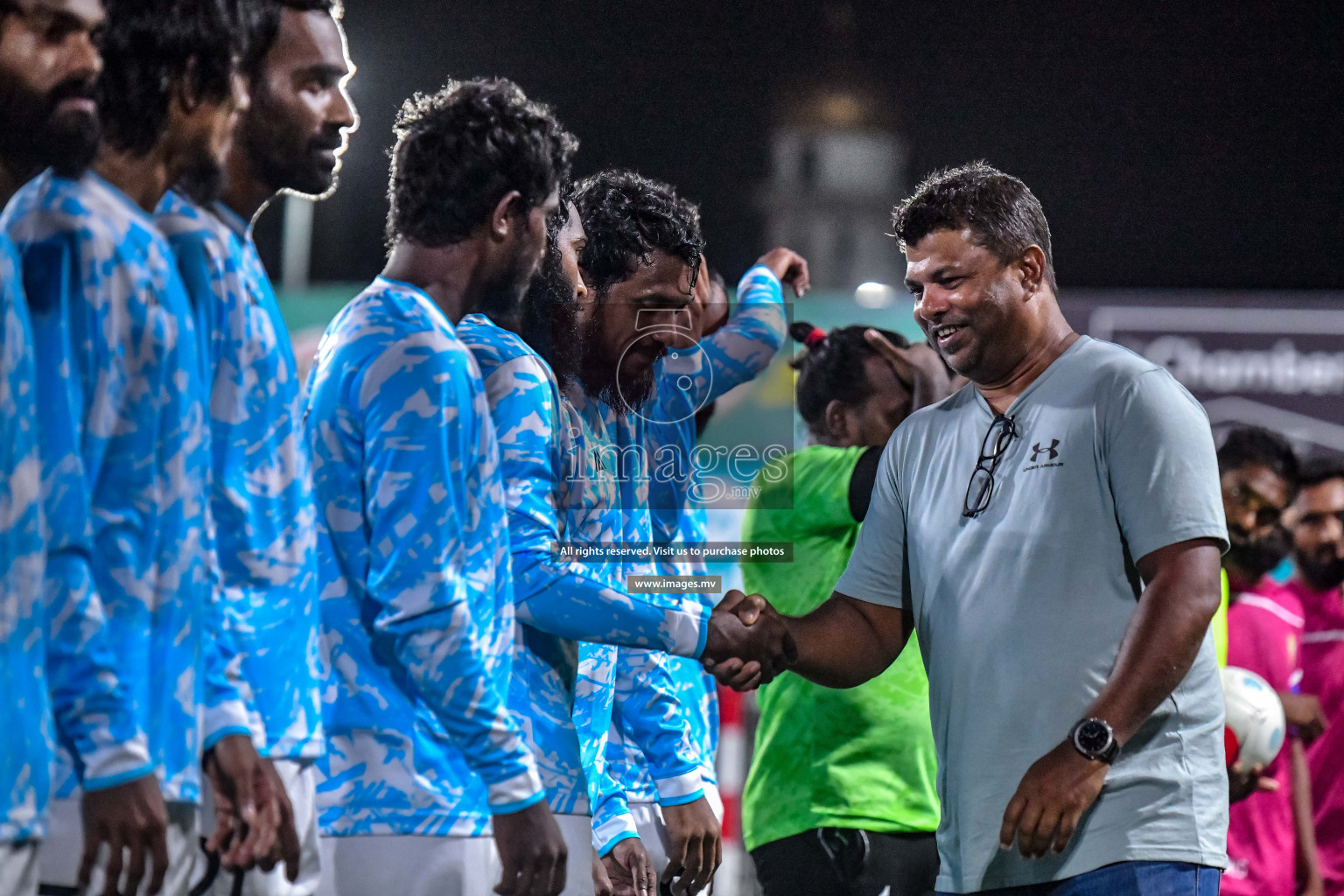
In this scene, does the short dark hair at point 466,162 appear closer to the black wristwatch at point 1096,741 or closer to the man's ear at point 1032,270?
the man's ear at point 1032,270

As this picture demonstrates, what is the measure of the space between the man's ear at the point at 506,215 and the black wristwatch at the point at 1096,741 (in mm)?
1025

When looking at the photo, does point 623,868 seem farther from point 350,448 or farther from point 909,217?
point 909,217

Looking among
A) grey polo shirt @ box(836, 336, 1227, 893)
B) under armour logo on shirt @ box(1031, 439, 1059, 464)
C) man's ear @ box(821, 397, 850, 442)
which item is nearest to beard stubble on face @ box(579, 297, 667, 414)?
grey polo shirt @ box(836, 336, 1227, 893)

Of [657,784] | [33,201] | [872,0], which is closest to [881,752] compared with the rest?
[657,784]

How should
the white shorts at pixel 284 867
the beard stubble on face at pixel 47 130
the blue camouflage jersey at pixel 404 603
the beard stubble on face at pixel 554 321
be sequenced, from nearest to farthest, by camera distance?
the beard stubble on face at pixel 47 130
the white shorts at pixel 284 867
the blue camouflage jersey at pixel 404 603
the beard stubble on face at pixel 554 321

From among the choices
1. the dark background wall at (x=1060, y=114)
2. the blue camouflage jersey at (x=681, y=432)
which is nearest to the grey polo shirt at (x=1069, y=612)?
the blue camouflage jersey at (x=681, y=432)

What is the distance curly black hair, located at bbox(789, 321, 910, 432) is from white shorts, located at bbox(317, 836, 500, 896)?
1.56 meters

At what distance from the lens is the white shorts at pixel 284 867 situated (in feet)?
4.53

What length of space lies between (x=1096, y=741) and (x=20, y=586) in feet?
4.26

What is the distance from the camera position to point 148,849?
1248 millimetres

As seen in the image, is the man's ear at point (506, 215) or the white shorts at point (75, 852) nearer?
the white shorts at point (75, 852)

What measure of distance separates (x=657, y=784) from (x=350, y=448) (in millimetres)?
975

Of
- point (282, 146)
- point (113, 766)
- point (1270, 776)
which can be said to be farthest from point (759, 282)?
point (1270, 776)

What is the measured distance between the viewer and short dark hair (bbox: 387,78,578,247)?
1.81 meters
